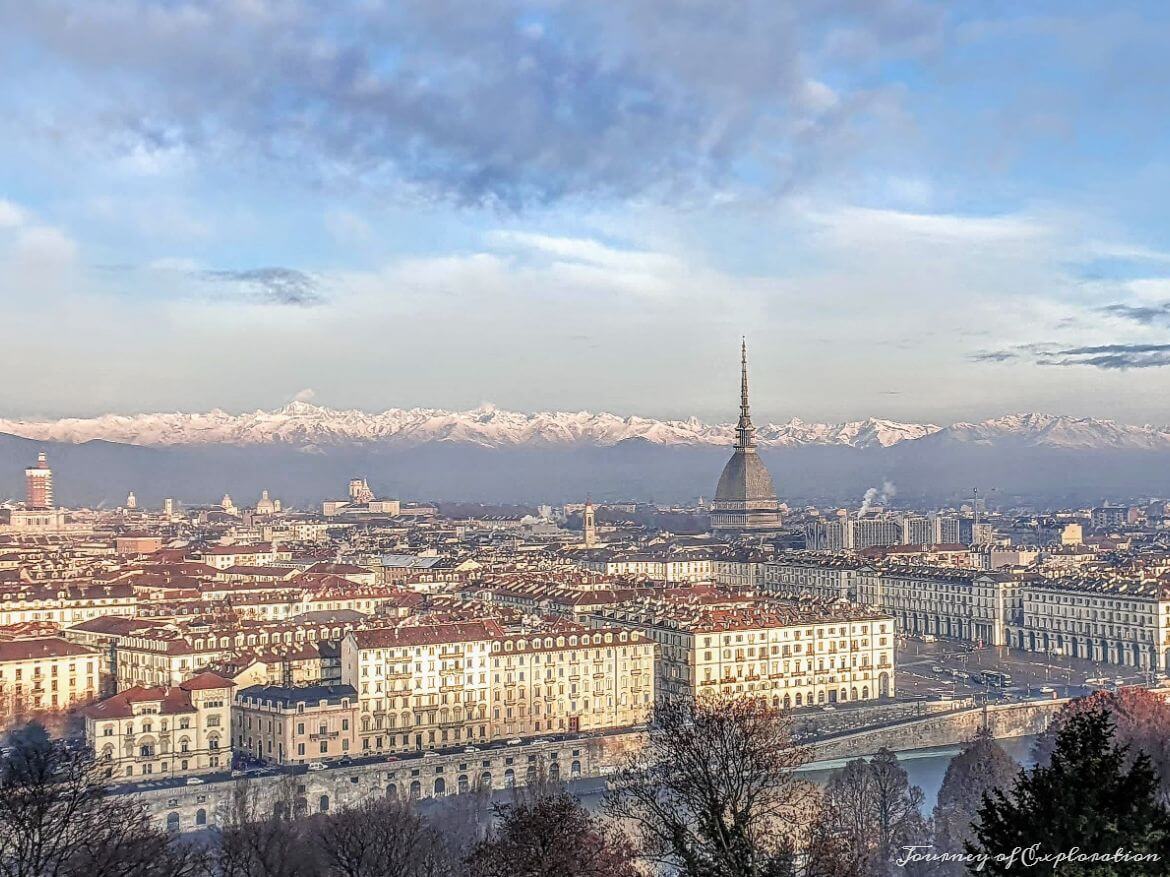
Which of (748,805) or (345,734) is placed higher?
(748,805)

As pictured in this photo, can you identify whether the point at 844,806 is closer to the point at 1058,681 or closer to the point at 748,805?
the point at 748,805

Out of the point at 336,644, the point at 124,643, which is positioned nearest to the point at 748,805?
the point at 336,644

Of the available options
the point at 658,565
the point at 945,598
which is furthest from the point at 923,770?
the point at 658,565

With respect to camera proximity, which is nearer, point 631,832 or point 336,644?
point 631,832

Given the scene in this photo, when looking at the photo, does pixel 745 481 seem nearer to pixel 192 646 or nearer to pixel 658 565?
pixel 658 565

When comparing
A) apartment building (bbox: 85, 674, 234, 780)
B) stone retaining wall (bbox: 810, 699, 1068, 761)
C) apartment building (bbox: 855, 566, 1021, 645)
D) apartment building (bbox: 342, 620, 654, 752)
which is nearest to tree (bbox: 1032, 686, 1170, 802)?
stone retaining wall (bbox: 810, 699, 1068, 761)
